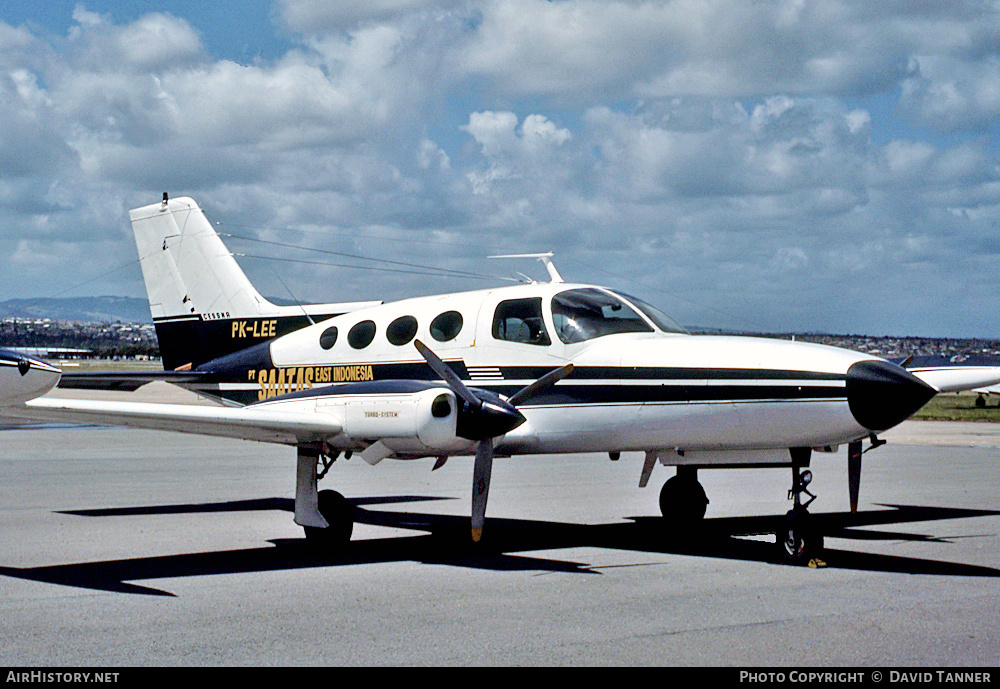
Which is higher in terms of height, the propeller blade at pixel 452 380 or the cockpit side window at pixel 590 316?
the cockpit side window at pixel 590 316

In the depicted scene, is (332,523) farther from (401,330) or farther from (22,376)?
(22,376)

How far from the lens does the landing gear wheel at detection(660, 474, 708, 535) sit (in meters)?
13.2

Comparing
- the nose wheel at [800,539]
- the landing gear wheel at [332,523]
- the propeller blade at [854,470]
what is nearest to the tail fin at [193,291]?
the landing gear wheel at [332,523]

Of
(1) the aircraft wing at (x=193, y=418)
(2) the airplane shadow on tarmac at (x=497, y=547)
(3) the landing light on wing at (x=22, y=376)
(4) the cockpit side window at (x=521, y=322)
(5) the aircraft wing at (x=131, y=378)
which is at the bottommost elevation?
(2) the airplane shadow on tarmac at (x=497, y=547)

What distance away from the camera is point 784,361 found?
10250 millimetres

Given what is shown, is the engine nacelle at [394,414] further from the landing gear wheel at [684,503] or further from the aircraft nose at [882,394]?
the landing gear wheel at [684,503]

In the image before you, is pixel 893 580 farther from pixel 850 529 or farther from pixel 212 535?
pixel 212 535

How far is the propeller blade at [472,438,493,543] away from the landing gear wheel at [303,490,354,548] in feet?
5.34

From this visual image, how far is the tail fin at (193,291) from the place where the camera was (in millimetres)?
15901

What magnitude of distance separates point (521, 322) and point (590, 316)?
0.80 metres

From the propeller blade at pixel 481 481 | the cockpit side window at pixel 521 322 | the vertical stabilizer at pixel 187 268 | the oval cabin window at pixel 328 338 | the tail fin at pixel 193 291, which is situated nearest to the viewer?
the propeller blade at pixel 481 481

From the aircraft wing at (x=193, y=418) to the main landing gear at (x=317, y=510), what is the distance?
54cm

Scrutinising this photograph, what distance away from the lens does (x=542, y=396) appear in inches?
451

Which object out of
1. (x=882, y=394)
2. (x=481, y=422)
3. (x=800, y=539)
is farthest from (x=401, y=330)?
(x=882, y=394)
